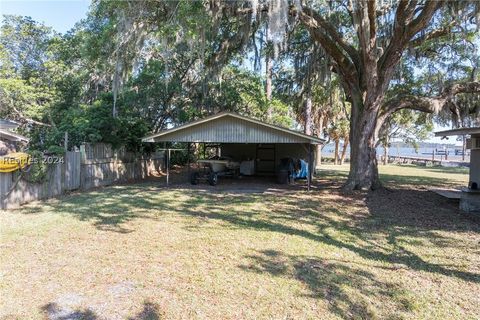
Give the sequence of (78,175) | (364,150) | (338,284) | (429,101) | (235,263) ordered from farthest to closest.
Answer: (429,101) < (364,150) < (78,175) < (235,263) < (338,284)

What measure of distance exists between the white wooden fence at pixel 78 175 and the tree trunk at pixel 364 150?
861cm

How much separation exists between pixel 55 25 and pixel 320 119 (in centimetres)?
2086

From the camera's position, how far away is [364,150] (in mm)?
11688

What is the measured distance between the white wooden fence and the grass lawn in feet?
2.24

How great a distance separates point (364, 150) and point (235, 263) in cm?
824

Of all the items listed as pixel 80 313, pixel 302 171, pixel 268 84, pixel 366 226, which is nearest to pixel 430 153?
pixel 268 84

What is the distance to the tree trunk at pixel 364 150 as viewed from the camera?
38.2 feet

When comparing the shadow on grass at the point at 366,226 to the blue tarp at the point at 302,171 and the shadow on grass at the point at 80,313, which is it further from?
the blue tarp at the point at 302,171

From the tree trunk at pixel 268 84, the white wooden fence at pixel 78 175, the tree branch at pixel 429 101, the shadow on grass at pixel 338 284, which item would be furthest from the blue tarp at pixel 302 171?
the shadow on grass at pixel 338 284

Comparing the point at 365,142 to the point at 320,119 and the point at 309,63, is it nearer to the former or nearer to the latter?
the point at 309,63

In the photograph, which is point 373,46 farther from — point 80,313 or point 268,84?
point 80,313

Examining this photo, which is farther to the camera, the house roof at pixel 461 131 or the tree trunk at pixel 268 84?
the tree trunk at pixel 268 84

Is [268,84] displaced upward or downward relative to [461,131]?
upward

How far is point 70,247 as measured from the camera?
529 cm
